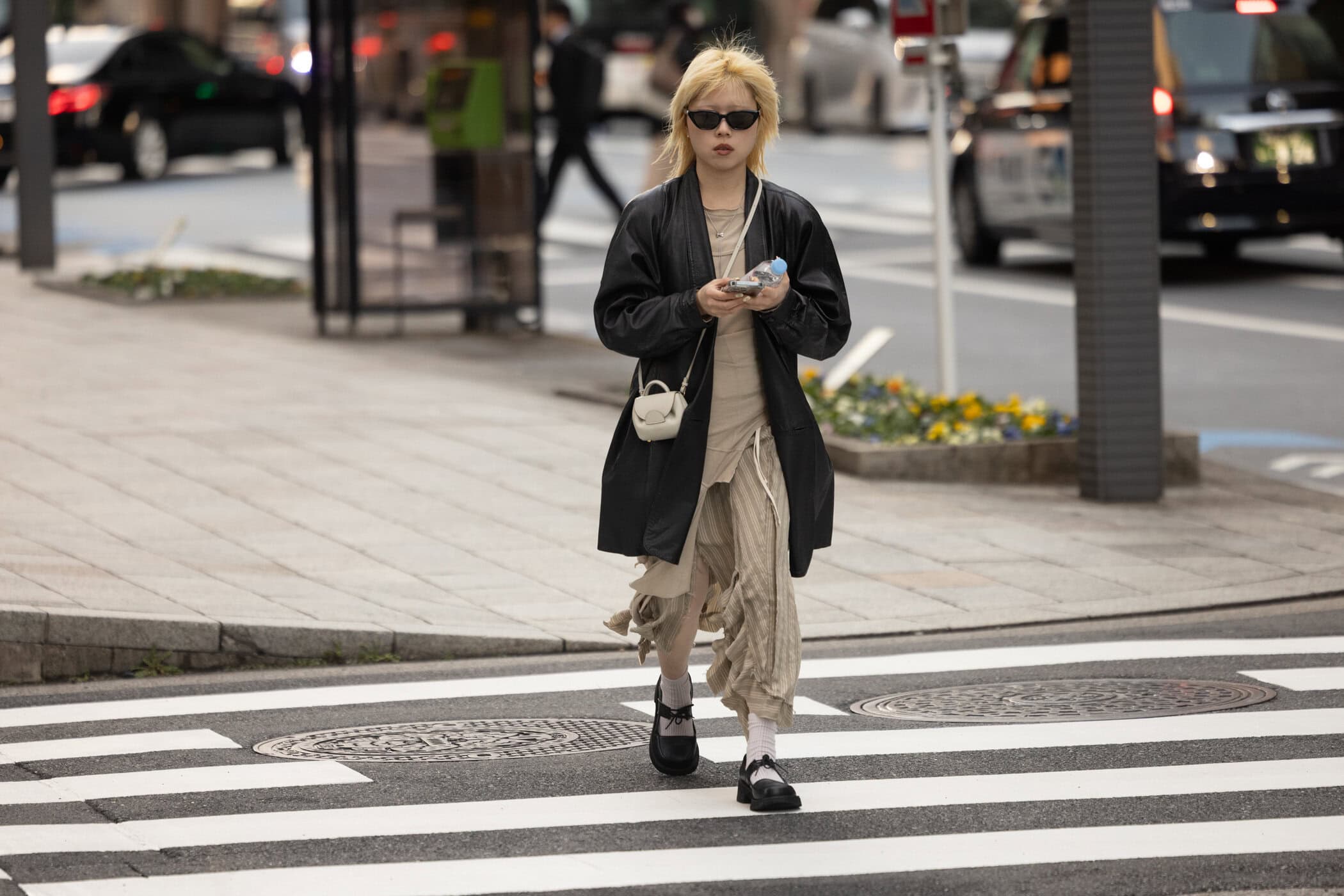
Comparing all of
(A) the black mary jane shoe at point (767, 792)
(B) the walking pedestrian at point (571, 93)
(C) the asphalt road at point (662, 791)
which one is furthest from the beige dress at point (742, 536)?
(B) the walking pedestrian at point (571, 93)

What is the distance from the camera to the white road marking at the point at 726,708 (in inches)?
273

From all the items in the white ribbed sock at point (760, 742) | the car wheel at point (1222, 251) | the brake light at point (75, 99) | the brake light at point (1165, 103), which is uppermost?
the brake light at point (75, 99)

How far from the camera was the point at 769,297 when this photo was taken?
5.58 metres

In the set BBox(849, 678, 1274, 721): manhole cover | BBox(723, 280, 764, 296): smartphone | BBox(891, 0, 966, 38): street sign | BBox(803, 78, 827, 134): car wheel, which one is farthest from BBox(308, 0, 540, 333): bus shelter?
BBox(803, 78, 827, 134): car wheel

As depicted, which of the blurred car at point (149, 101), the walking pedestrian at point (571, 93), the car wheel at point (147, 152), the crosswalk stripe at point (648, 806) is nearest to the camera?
the crosswalk stripe at point (648, 806)

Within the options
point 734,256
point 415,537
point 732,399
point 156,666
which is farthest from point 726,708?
point 415,537

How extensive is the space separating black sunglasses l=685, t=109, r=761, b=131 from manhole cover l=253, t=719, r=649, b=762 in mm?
1742

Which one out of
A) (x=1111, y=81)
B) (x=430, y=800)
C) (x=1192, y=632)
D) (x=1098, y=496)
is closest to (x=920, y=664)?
(x=1192, y=632)

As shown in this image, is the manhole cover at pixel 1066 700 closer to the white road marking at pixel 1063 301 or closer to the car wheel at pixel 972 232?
the white road marking at pixel 1063 301

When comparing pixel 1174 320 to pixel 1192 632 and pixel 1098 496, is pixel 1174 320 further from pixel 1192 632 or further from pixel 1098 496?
pixel 1192 632

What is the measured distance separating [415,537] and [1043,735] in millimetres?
3473

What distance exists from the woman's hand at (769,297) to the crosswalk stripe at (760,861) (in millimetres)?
1208

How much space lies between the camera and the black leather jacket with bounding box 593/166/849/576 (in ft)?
19.0

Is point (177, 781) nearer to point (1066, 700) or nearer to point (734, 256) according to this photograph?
point (734, 256)
